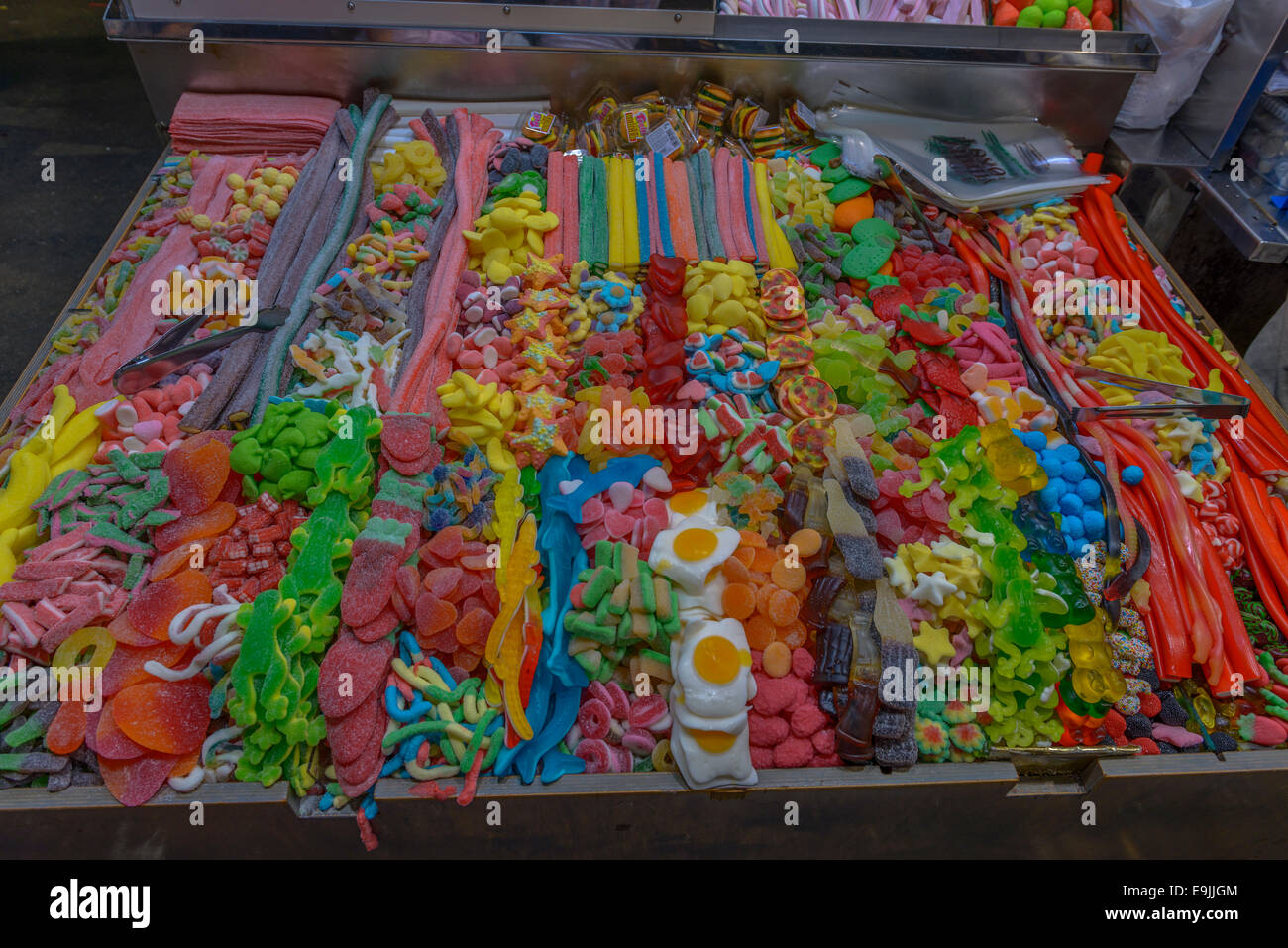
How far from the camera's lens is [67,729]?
1378 millimetres

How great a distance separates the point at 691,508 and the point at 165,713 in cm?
104

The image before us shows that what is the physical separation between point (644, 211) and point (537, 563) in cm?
115

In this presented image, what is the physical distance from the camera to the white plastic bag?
8.27 feet

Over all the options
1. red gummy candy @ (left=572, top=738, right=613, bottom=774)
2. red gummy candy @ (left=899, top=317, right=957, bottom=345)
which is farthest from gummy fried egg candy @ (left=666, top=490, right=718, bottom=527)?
red gummy candy @ (left=899, top=317, right=957, bottom=345)

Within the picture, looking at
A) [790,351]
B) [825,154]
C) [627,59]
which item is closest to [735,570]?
[790,351]

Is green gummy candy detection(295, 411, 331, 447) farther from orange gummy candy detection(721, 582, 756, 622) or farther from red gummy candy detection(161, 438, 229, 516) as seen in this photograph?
orange gummy candy detection(721, 582, 756, 622)

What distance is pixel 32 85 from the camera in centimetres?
411

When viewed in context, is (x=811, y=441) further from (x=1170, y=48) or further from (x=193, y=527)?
(x=1170, y=48)

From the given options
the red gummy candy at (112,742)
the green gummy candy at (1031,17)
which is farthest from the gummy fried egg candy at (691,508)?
the green gummy candy at (1031,17)

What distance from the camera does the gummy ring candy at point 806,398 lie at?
1.81m

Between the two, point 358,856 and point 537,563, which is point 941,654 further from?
point 358,856

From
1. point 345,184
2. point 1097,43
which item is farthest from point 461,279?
point 1097,43

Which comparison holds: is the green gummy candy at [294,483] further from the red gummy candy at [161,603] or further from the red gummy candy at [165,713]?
the red gummy candy at [165,713]

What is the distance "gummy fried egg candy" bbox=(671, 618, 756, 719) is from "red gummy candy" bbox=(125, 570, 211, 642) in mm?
906
